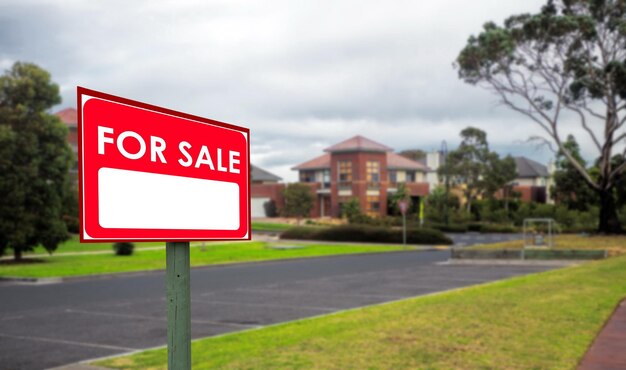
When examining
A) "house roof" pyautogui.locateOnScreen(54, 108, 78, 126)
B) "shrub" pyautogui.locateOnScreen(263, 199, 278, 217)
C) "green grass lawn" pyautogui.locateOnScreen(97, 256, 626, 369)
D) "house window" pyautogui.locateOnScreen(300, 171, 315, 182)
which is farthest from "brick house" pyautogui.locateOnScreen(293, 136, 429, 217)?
"green grass lawn" pyautogui.locateOnScreen(97, 256, 626, 369)

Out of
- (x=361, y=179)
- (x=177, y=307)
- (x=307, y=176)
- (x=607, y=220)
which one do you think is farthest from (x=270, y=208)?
(x=177, y=307)

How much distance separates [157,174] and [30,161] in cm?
3034

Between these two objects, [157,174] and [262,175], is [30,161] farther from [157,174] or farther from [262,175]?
[262,175]

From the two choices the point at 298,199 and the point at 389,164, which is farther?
the point at 389,164

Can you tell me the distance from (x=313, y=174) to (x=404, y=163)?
1354cm

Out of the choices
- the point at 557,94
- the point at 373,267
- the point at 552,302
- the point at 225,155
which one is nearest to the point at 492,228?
the point at 557,94

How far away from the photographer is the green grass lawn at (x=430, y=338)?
751cm

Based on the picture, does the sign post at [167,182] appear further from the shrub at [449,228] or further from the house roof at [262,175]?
the house roof at [262,175]

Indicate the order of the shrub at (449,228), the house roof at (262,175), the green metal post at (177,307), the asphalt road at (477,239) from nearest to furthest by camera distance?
the green metal post at (177,307), the asphalt road at (477,239), the shrub at (449,228), the house roof at (262,175)

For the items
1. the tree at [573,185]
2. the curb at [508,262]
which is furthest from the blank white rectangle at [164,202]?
the tree at [573,185]

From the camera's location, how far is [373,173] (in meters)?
82.9

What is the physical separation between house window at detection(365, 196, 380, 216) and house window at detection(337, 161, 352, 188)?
11.2 feet

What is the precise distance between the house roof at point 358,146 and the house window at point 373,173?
186 cm

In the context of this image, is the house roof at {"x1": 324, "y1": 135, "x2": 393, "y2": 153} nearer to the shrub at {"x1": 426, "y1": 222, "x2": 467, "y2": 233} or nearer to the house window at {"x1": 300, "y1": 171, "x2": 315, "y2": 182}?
the house window at {"x1": 300, "y1": 171, "x2": 315, "y2": 182}
